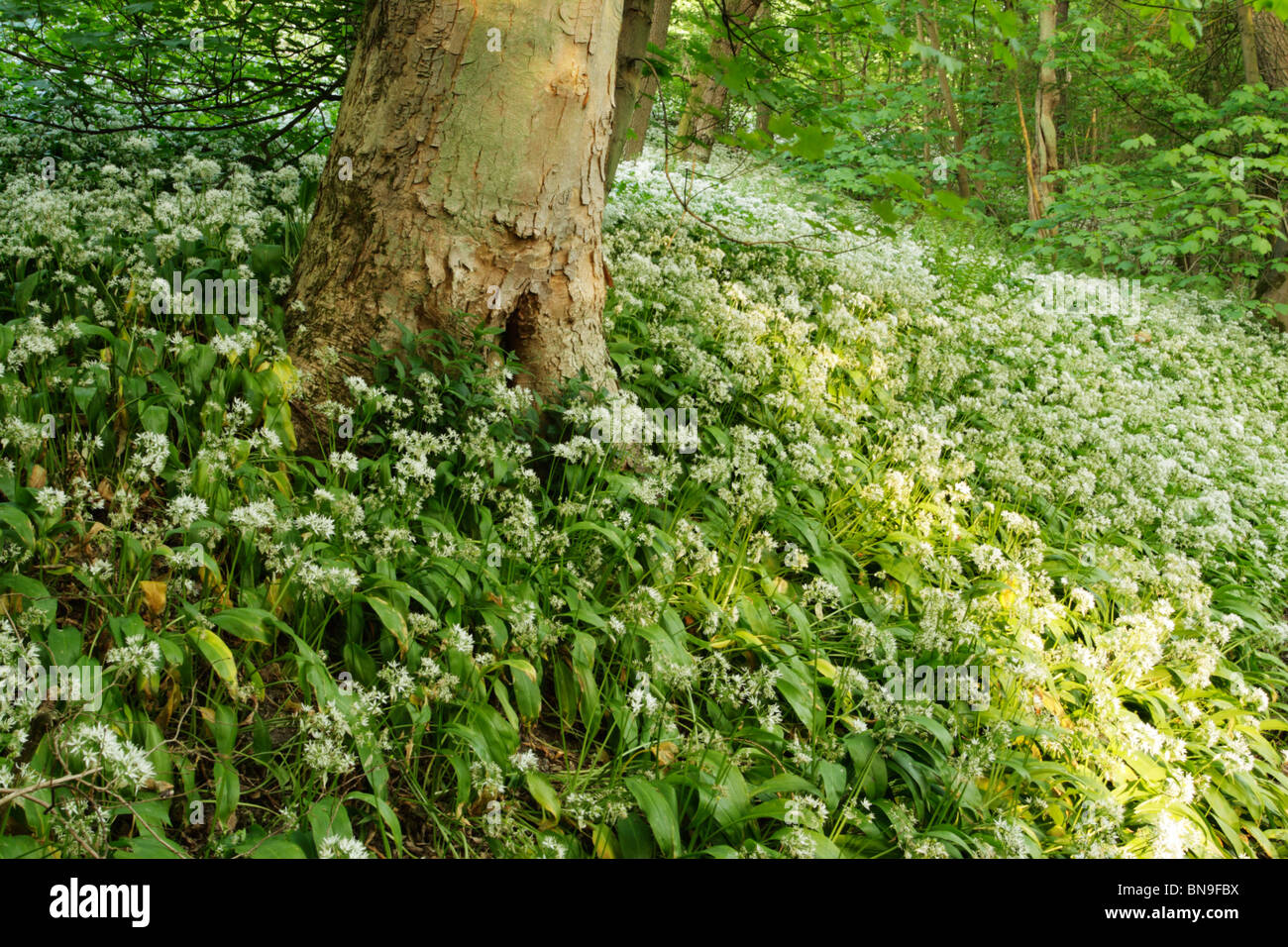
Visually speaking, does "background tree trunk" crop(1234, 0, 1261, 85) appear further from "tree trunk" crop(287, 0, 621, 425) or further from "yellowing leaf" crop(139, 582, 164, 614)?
"yellowing leaf" crop(139, 582, 164, 614)

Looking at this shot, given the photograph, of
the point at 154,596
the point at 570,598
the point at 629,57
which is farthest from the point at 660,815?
the point at 629,57

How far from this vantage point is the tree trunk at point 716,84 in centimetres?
552

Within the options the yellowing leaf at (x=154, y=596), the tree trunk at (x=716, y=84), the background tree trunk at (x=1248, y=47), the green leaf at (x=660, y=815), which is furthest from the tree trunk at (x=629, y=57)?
the background tree trunk at (x=1248, y=47)

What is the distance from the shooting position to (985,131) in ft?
52.9

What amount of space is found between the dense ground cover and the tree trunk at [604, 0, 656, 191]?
1055 mm

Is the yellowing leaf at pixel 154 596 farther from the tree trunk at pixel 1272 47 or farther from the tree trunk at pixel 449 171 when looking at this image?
the tree trunk at pixel 1272 47

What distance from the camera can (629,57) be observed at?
5.36 metres

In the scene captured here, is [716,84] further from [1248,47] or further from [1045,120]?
[1248,47]

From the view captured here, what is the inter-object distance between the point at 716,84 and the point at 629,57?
211cm

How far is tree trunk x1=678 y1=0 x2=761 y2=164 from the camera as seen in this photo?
18.1 ft

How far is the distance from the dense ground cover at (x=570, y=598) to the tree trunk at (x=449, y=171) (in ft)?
0.81

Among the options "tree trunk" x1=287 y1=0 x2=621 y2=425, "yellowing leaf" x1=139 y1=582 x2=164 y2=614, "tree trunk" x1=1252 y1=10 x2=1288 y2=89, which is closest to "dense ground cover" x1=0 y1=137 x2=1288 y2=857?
"yellowing leaf" x1=139 y1=582 x2=164 y2=614

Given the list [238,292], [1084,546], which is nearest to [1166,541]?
[1084,546]

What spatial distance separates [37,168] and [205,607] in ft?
14.3
